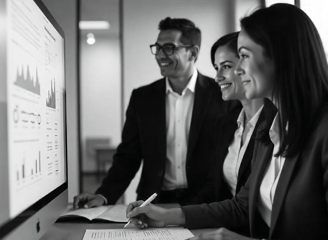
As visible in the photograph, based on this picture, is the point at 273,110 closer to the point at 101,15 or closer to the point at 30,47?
the point at 30,47

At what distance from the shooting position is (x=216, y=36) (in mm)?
4281

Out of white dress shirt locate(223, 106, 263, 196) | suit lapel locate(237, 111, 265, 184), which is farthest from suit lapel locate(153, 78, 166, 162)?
suit lapel locate(237, 111, 265, 184)

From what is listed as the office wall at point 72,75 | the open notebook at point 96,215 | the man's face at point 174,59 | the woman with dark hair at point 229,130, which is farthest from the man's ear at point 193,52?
the office wall at point 72,75

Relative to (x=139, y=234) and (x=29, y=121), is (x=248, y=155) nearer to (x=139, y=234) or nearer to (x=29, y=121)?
(x=139, y=234)

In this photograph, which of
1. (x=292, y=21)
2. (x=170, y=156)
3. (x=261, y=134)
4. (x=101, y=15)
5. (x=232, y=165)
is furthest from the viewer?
(x=101, y=15)

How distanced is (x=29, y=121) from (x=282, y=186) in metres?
0.75

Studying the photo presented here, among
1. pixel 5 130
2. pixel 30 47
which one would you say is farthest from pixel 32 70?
pixel 5 130

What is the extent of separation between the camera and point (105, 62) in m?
4.19

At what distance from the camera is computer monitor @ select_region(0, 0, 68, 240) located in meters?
0.72

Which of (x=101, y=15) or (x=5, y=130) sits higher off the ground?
(x=101, y=15)

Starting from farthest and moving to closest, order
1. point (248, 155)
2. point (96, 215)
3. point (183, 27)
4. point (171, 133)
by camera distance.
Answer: point (183, 27), point (171, 133), point (248, 155), point (96, 215)

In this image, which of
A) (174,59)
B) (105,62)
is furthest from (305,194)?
(105,62)

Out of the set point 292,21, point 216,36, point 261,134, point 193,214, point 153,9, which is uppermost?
point 153,9

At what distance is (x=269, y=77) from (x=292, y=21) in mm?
187
